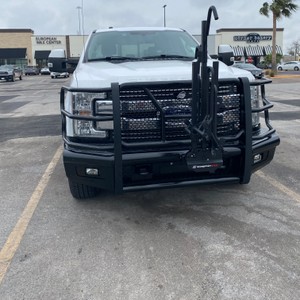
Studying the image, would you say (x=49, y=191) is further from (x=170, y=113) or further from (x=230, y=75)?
(x=230, y=75)

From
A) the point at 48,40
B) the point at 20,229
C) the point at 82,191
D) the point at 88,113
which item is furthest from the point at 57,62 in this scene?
the point at 48,40

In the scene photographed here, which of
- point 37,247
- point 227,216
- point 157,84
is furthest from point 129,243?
point 157,84

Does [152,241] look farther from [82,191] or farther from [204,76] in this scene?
[204,76]

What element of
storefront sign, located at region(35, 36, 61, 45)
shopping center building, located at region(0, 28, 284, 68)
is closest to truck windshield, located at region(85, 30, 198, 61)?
shopping center building, located at region(0, 28, 284, 68)

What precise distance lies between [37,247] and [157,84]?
184cm

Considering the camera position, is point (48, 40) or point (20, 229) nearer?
point (20, 229)

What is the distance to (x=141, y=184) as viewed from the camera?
3.56 meters

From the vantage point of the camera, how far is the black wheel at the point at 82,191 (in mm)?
4383

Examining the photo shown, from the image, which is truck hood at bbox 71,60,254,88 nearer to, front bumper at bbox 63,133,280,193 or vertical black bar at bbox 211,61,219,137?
vertical black bar at bbox 211,61,219,137

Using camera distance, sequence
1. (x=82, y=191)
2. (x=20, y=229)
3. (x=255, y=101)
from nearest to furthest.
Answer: (x=20, y=229)
(x=255, y=101)
(x=82, y=191)

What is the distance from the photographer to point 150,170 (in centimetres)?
352

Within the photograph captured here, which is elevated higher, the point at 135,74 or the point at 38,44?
the point at 38,44

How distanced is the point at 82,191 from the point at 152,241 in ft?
4.13

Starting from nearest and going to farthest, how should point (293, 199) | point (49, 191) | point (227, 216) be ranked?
1. point (227, 216)
2. point (293, 199)
3. point (49, 191)
